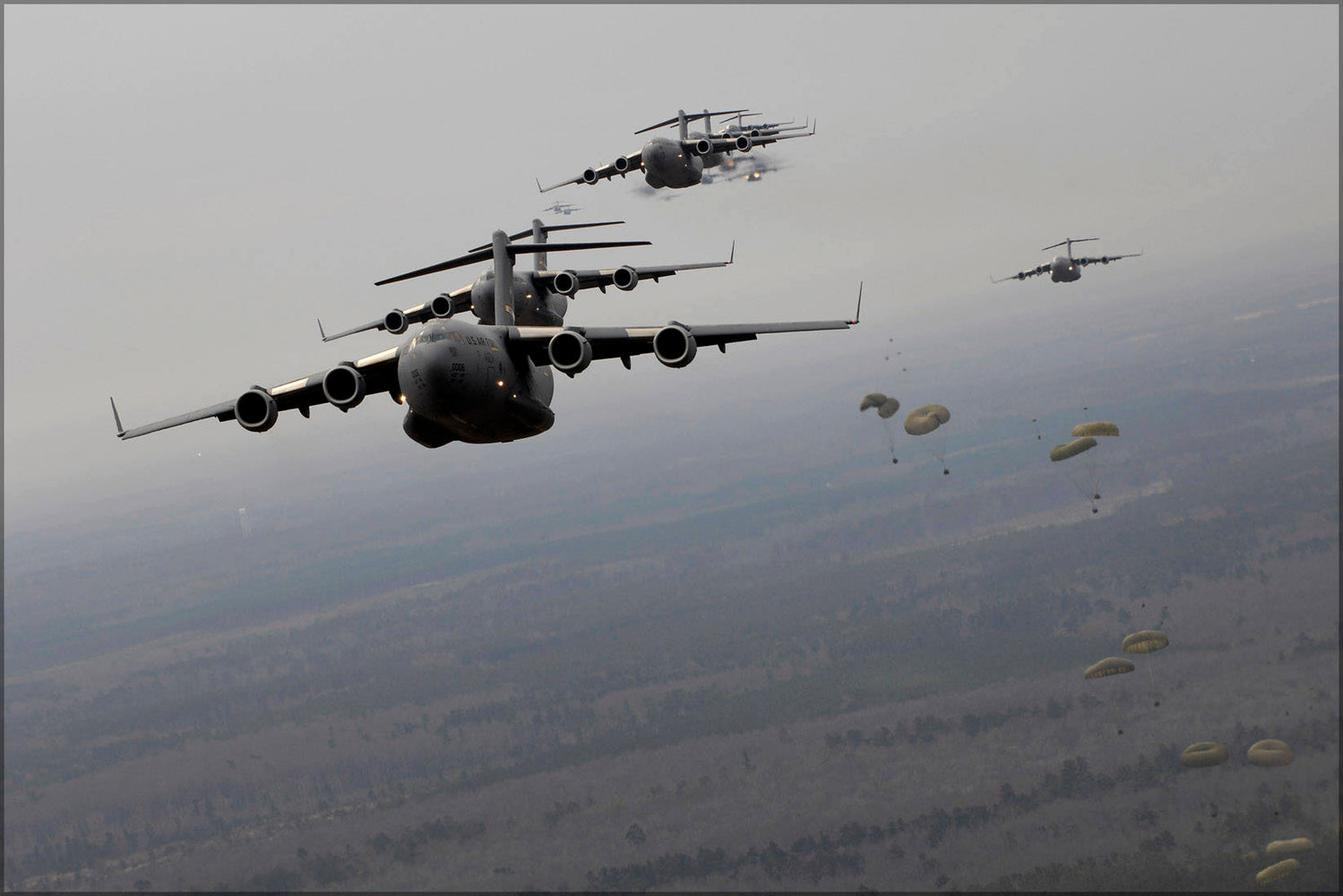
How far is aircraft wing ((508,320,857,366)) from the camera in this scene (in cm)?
2564

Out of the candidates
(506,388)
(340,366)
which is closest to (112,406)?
(340,366)

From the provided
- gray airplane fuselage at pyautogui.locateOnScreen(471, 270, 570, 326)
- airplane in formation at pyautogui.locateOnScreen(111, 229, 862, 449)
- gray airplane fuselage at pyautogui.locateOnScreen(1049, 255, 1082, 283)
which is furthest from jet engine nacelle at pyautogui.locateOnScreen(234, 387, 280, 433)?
gray airplane fuselage at pyautogui.locateOnScreen(1049, 255, 1082, 283)

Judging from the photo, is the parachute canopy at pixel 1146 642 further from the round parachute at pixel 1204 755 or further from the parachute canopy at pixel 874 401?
the parachute canopy at pixel 874 401

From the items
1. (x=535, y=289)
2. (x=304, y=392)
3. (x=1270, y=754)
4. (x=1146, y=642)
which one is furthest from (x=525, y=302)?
(x=1270, y=754)

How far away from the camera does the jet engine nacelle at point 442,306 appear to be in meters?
33.0

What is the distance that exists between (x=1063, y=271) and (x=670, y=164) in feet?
131

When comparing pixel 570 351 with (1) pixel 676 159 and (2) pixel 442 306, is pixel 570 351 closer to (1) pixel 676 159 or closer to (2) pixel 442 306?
(2) pixel 442 306

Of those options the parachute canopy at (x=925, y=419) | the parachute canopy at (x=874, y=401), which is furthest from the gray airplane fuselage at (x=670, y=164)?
the parachute canopy at (x=925, y=419)

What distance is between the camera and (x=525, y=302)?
3741cm

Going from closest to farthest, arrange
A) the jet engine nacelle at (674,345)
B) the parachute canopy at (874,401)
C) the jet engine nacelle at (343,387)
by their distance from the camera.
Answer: the jet engine nacelle at (674,345), the jet engine nacelle at (343,387), the parachute canopy at (874,401)

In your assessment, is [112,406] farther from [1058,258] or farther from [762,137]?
[1058,258]

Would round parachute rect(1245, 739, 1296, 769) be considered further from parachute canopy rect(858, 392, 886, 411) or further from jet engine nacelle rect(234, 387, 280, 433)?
jet engine nacelle rect(234, 387, 280, 433)

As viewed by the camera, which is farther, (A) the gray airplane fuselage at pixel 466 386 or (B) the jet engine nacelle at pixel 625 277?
(B) the jet engine nacelle at pixel 625 277

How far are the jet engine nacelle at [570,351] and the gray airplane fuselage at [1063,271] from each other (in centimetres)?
5913
